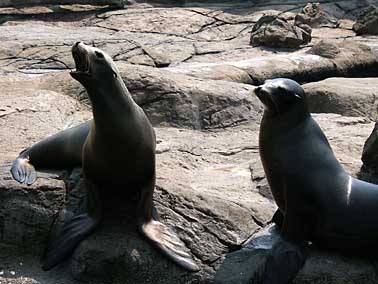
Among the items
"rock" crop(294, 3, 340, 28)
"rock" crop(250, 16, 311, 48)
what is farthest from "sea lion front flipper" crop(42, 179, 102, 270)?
"rock" crop(294, 3, 340, 28)

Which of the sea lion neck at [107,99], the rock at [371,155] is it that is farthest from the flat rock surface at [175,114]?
the sea lion neck at [107,99]

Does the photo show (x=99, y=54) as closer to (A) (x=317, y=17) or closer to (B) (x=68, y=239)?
(B) (x=68, y=239)

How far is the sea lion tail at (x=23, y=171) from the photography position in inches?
167

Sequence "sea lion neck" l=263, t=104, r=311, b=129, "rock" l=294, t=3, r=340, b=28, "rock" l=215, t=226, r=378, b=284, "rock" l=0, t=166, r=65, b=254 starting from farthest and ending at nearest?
"rock" l=294, t=3, r=340, b=28 < "rock" l=0, t=166, r=65, b=254 < "sea lion neck" l=263, t=104, r=311, b=129 < "rock" l=215, t=226, r=378, b=284

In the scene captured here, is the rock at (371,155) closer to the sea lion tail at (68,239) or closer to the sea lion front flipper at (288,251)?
the sea lion front flipper at (288,251)

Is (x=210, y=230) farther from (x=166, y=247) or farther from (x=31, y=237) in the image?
(x=31, y=237)

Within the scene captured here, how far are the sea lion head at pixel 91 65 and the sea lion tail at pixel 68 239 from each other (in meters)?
0.75

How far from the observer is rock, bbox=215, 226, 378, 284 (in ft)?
12.0

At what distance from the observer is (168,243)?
394cm

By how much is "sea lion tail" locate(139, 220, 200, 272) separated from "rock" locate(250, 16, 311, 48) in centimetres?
592

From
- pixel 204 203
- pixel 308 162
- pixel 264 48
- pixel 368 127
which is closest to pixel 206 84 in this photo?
pixel 368 127

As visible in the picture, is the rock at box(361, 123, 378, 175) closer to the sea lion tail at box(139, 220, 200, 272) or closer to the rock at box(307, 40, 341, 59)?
the sea lion tail at box(139, 220, 200, 272)

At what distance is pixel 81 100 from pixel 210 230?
242cm

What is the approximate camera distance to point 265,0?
12758 millimetres
